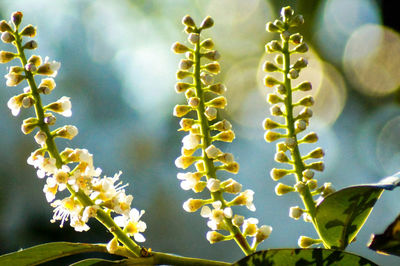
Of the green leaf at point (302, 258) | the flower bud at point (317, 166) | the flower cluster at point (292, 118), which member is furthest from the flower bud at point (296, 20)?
the green leaf at point (302, 258)

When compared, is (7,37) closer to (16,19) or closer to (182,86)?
(16,19)

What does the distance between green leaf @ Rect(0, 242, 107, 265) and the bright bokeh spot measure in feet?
15.7

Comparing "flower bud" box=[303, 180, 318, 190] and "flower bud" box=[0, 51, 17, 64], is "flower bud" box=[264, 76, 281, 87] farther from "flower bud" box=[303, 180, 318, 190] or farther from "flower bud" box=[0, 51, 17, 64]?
"flower bud" box=[0, 51, 17, 64]

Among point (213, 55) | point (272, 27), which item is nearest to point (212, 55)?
point (213, 55)

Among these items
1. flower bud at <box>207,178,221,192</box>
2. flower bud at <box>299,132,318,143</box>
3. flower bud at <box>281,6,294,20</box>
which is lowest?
flower bud at <box>207,178,221,192</box>

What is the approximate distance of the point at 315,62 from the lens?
5.38 meters

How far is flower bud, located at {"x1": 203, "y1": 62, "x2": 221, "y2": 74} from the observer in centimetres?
78

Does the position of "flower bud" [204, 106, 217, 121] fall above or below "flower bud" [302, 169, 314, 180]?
above

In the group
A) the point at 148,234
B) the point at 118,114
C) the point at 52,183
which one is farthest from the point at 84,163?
the point at 118,114

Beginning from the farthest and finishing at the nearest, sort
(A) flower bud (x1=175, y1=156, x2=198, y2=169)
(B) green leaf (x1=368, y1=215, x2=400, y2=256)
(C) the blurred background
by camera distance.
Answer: (C) the blurred background
(A) flower bud (x1=175, y1=156, x2=198, y2=169)
(B) green leaf (x1=368, y1=215, x2=400, y2=256)

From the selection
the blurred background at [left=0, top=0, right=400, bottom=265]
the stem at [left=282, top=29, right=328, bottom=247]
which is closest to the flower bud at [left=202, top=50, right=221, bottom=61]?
the stem at [left=282, top=29, right=328, bottom=247]

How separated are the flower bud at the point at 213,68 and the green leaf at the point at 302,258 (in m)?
0.30

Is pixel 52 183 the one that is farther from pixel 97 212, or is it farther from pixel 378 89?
pixel 378 89

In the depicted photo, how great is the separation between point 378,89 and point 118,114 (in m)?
3.05
